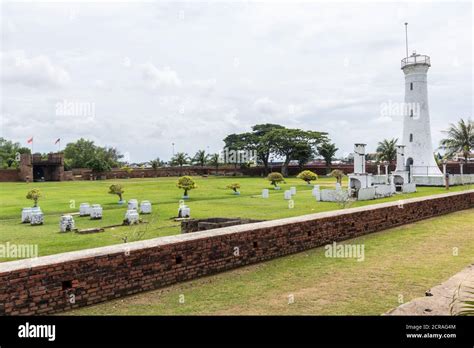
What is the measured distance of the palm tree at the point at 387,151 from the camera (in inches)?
1919

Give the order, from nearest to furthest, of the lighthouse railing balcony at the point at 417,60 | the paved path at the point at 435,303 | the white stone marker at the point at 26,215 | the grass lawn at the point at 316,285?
1. the paved path at the point at 435,303
2. the grass lawn at the point at 316,285
3. the white stone marker at the point at 26,215
4. the lighthouse railing balcony at the point at 417,60

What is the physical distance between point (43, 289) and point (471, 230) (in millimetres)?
9260

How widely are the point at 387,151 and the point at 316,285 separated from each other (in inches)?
1837

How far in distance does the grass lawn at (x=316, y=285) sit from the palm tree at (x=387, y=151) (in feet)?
140

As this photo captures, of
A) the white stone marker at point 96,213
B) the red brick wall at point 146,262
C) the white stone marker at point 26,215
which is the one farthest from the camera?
the white stone marker at point 96,213

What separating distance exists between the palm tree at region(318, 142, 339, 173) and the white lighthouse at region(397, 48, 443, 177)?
74.8 ft

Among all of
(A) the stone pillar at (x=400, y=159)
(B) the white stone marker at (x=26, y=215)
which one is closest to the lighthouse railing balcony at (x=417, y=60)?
(A) the stone pillar at (x=400, y=159)

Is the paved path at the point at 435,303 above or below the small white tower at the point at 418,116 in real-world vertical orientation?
below

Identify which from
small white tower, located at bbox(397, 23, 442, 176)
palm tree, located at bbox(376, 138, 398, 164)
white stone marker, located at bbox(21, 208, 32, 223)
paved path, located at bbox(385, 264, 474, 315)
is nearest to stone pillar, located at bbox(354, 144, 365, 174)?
A: small white tower, located at bbox(397, 23, 442, 176)

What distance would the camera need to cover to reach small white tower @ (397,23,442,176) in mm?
30844

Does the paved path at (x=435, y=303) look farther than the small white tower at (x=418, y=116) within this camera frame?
No

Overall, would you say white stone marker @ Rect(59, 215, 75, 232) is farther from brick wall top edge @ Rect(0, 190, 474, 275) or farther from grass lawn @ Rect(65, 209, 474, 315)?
grass lawn @ Rect(65, 209, 474, 315)

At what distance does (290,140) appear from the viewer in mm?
54875

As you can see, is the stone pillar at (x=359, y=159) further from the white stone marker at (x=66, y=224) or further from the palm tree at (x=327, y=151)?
the palm tree at (x=327, y=151)
